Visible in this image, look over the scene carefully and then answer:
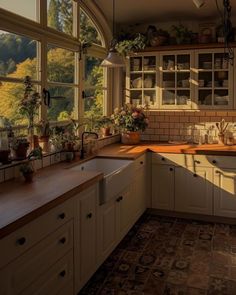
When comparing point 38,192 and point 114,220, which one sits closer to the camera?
point 38,192

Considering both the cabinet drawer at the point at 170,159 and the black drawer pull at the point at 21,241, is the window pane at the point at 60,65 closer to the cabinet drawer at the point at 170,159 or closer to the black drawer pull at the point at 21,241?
the cabinet drawer at the point at 170,159

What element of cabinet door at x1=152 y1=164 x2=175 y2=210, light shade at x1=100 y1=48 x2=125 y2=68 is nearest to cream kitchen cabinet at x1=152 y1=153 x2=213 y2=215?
cabinet door at x1=152 y1=164 x2=175 y2=210

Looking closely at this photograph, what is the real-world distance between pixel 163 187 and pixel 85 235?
1.93 meters

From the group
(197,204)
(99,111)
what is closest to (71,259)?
(197,204)

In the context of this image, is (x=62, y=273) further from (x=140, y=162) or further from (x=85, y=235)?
(x=140, y=162)

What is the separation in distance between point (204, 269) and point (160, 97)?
235 centimetres

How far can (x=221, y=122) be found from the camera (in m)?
4.65

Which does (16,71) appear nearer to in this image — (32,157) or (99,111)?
(32,157)

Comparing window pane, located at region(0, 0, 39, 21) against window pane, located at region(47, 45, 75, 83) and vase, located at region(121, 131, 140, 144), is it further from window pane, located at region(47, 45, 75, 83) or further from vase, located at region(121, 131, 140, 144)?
vase, located at region(121, 131, 140, 144)

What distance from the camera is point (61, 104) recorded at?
3766 mm

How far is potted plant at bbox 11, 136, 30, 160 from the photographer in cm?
278

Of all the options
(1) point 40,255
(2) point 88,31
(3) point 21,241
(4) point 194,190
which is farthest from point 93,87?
(3) point 21,241

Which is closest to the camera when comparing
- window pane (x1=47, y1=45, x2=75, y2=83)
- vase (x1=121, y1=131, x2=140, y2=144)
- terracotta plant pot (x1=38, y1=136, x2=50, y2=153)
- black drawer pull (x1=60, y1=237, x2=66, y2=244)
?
black drawer pull (x1=60, y1=237, x2=66, y2=244)

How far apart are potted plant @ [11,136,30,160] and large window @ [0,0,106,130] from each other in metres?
0.24
